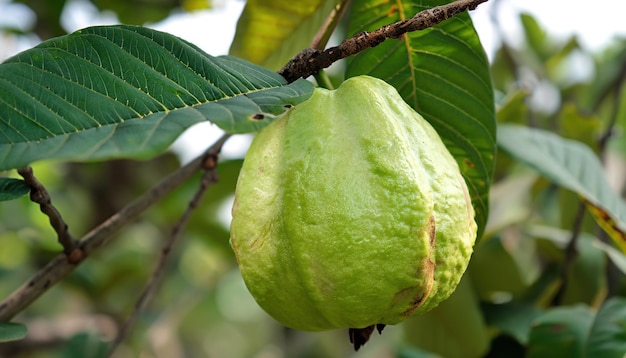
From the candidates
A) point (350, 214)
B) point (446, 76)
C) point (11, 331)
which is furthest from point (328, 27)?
point (11, 331)

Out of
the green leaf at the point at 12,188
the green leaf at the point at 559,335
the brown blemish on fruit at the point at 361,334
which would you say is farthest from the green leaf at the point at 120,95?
the green leaf at the point at 559,335

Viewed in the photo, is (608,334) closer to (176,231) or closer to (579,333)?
(579,333)

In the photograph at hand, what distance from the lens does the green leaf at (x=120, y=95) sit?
0.63 m

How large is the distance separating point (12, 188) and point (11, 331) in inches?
9.0

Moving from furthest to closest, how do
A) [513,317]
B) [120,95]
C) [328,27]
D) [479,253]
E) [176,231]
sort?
1. [479,253]
2. [513,317]
3. [176,231]
4. [328,27]
5. [120,95]

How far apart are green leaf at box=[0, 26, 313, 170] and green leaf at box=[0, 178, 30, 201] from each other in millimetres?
156

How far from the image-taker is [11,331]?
911mm

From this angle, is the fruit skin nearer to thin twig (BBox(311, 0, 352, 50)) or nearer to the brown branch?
the brown branch

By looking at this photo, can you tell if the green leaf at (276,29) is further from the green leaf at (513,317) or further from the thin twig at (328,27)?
the green leaf at (513,317)

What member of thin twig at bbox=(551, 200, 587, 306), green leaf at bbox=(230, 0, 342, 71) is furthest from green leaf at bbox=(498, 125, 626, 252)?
green leaf at bbox=(230, 0, 342, 71)

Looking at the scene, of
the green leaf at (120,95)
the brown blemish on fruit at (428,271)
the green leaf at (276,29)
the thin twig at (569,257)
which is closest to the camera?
the green leaf at (120,95)

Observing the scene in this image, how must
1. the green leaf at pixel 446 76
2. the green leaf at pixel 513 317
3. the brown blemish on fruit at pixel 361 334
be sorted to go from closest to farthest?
the brown blemish on fruit at pixel 361 334 → the green leaf at pixel 446 76 → the green leaf at pixel 513 317

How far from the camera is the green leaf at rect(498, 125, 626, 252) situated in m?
1.19

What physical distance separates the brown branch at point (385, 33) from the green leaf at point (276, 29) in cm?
28
